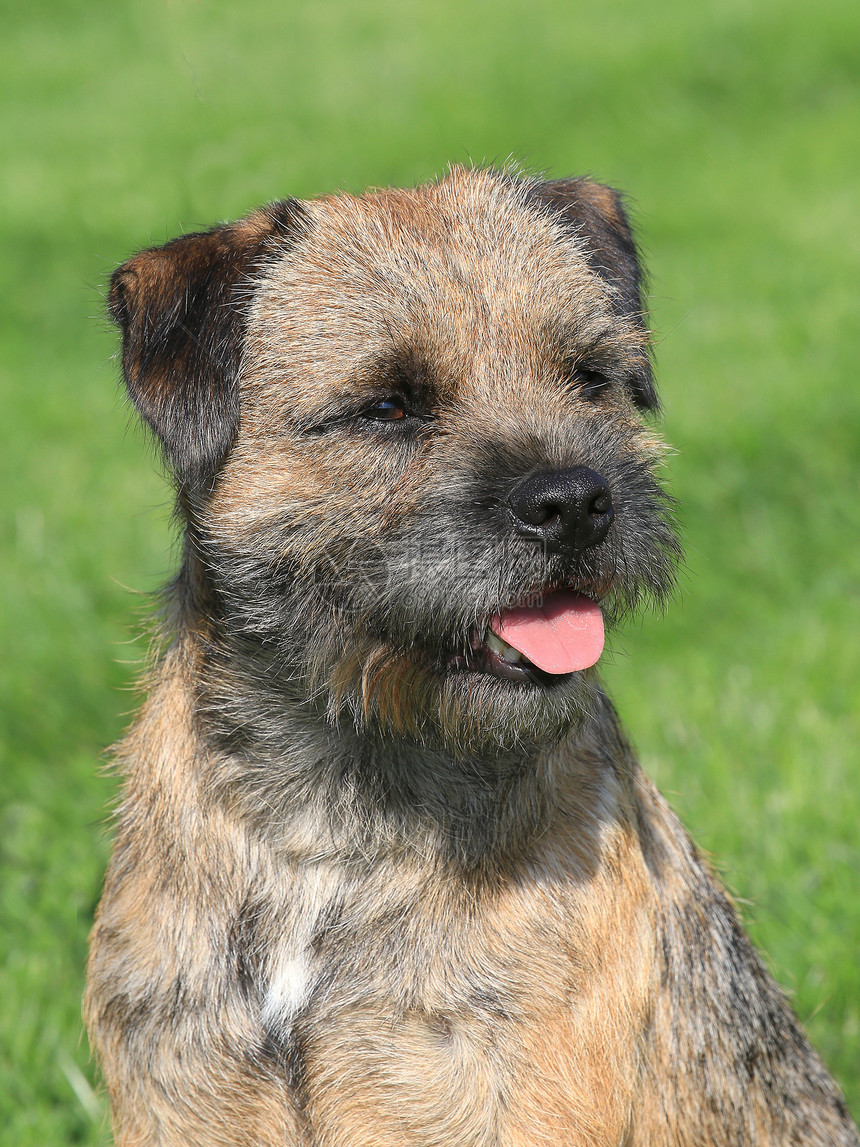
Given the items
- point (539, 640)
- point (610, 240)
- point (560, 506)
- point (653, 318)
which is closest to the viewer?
point (560, 506)

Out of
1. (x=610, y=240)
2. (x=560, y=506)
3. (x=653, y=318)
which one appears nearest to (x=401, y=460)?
(x=560, y=506)

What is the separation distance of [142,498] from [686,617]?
10.4 feet

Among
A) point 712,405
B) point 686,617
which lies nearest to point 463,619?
point 686,617

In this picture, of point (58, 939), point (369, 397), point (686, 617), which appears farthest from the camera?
point (686, 617)

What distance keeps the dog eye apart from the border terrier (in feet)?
0.05

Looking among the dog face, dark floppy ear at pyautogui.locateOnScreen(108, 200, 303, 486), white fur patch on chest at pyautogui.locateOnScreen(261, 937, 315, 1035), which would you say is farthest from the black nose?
white fur patch on chest at pyautogui.locateOnScreen(261, 937, 315, 1035)

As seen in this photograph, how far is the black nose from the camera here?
2.39 meters

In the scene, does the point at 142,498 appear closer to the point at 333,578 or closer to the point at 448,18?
the point at 333,578

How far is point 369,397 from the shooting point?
8.55 feet

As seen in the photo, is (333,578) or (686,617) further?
(686,617)

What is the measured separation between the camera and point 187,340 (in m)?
2.67

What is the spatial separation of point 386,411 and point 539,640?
0.59m

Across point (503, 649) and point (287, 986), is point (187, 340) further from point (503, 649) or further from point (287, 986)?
point (287, 986)

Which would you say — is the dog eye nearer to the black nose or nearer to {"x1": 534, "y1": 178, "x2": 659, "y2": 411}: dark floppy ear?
the black nose
